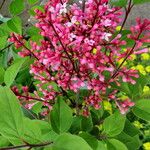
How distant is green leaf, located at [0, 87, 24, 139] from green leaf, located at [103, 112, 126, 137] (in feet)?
1.07

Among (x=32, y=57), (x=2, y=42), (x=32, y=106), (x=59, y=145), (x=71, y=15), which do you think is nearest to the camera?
(x=59, y=145)

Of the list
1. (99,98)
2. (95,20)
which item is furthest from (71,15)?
(99,98)

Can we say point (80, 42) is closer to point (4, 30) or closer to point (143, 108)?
point (143, 108)

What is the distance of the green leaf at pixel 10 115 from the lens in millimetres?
696

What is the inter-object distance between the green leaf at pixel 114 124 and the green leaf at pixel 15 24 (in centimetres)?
39

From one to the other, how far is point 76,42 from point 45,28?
0.08 meters

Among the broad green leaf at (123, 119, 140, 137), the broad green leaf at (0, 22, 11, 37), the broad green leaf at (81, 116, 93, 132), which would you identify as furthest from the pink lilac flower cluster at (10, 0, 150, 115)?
the broad green leaf at (0, 22, 11, 37)

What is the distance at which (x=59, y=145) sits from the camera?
69cm

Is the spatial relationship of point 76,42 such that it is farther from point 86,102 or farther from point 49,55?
point 86,102

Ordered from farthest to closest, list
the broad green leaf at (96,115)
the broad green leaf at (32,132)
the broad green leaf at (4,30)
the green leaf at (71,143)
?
1. the broad green leaf at (4,30)
2. the broad green leaf at (96,115)
3. the broad green leaf at (32,132)
4. the green leaf at (71,143)

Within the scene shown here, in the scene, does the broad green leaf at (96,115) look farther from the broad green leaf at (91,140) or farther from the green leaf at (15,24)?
the green leaf at (15,24)

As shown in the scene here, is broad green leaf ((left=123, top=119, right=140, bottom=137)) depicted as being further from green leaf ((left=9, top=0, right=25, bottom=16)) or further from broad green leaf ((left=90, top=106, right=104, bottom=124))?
green leaf ((left=9, top=0, right=25, bottom=16))

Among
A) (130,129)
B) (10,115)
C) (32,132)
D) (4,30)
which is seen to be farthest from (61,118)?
(4,30)

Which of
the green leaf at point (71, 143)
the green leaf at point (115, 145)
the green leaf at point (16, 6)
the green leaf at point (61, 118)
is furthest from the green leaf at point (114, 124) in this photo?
the green leaf at point (16, 6)
